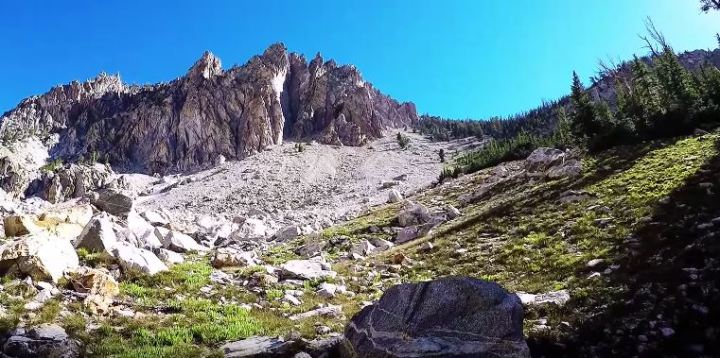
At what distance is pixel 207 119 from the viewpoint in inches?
6713

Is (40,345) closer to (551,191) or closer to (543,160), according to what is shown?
(551,191)

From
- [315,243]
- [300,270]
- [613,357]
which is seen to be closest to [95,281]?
[300,270]

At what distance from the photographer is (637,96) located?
215ft

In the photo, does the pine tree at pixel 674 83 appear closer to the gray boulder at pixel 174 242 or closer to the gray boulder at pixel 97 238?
the gray boulder at pixel 174 242

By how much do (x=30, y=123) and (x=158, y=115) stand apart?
5921 cm

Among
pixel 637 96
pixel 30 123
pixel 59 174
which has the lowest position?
pixel 637 96

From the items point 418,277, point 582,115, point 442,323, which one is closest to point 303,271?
point 418,277

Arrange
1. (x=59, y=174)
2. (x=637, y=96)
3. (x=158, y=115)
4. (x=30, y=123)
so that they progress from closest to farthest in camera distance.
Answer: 1. (x=637, y=96)
2. (x=59, y=174)
3. (x=158, y=115)
4. (x=30, y=123)

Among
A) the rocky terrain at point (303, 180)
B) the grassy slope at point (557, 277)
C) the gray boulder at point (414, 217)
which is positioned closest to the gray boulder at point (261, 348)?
the grassy slope at point (557, 277)

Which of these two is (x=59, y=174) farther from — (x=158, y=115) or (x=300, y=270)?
(x=300, y=270)

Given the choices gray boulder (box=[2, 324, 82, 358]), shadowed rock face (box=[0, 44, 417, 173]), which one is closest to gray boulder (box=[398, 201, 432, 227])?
gray boulder (box=[2, 324, 82, 358])

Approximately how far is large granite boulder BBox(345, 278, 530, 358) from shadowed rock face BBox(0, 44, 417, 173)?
15525cm

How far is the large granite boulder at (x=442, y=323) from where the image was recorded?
842 cm

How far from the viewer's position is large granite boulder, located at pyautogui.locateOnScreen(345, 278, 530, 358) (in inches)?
332
